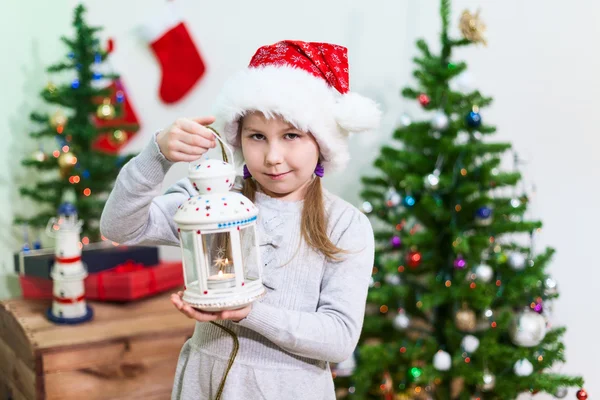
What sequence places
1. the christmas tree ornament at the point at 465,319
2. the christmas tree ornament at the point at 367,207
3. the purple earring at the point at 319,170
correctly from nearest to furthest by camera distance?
1. the purple earring at the point at 319,170
2. the christmas tree ornament at the point at 465,319
3. the christmas tree ornament at the point at 367,207

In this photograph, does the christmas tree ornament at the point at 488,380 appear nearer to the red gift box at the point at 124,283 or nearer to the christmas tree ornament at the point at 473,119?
the christmas tree ornament at the point at 473,119

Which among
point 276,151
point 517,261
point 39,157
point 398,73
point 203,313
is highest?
point 398,73

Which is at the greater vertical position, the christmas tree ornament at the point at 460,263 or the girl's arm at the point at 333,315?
the girl's arm at the point at 333,315

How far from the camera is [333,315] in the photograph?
3.70 feet

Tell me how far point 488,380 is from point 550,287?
364mm

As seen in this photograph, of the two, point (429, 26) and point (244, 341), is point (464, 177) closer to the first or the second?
point (429, 26)

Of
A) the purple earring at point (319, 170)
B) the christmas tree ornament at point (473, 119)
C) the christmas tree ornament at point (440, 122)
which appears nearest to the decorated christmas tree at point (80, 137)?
the christmas tree ornament at point (440, 122)

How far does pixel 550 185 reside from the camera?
2318 millimetres

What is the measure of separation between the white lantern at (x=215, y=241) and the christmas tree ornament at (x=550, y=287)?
1261mm

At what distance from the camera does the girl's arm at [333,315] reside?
3.50 ft

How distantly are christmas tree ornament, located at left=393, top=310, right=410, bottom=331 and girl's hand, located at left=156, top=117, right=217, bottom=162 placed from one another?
1223mm

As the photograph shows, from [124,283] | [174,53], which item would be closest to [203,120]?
[124,283]

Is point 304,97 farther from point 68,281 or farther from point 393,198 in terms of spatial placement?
point 68,281

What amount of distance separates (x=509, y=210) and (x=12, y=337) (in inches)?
66.9
